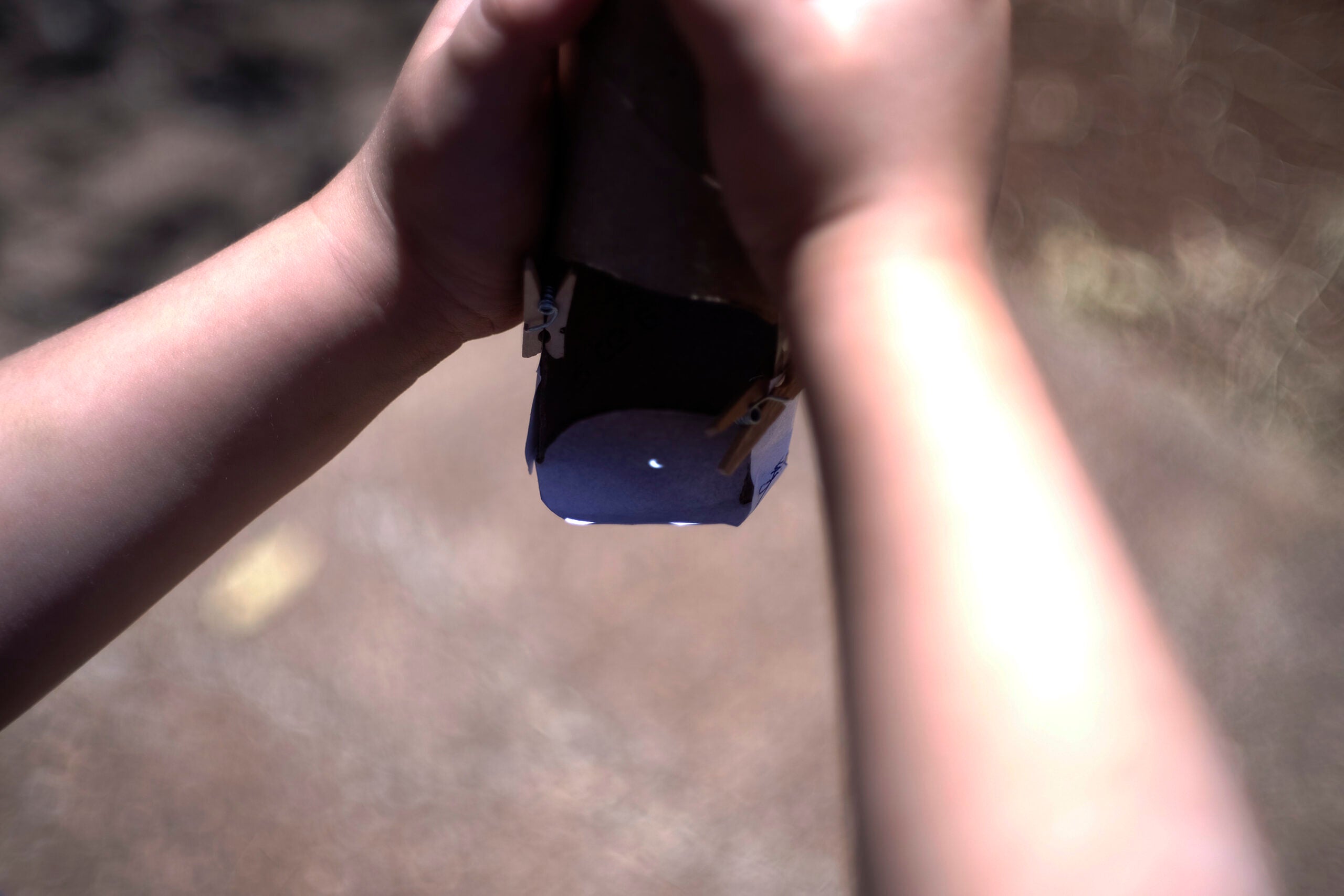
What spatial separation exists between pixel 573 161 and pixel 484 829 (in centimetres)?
48

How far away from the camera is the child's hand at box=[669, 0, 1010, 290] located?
18 centimetres

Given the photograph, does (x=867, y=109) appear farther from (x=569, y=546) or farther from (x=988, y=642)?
(x=569, y=546)

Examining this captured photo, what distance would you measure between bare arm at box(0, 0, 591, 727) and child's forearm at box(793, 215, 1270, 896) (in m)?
0.15

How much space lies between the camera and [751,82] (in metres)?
0.19

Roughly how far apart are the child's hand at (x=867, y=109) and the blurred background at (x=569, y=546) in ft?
1.66

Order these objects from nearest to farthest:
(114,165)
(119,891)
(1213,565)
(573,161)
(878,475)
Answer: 1. (878,475)
2. (573,161)
3. (119,891)
4. (1213,565)
5. (114,165)

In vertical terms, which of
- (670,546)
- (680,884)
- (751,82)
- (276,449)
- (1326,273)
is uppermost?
(751,82)

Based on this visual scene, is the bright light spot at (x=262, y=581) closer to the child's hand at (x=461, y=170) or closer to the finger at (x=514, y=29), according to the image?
the child's hand at (x=461, y=170)

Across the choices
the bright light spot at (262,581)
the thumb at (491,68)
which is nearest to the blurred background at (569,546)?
the bright light spot at (262,581)

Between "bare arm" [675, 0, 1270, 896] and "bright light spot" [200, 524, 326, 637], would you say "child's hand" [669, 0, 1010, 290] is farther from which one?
"bright light spot" [200, 524, 326, 637]

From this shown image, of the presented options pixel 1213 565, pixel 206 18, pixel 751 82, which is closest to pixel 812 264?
pixel 751 82

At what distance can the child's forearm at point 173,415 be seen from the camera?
276 mm

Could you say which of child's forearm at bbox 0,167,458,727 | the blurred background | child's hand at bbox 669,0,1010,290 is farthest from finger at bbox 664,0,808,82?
the blurred background

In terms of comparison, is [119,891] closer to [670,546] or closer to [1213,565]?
[670,546]
